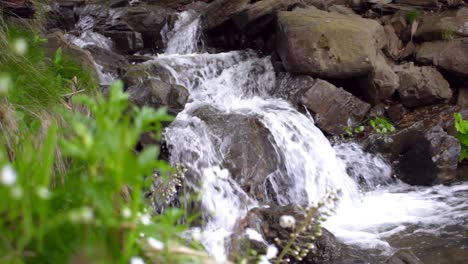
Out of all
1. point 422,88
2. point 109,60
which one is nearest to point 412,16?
point 422,88

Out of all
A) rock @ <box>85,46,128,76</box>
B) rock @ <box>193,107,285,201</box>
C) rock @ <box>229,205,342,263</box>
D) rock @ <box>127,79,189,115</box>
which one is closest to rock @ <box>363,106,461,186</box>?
rock @ <box>193,107,285,201</box>

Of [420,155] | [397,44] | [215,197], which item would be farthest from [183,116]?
[397,44]

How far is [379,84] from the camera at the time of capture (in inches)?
361

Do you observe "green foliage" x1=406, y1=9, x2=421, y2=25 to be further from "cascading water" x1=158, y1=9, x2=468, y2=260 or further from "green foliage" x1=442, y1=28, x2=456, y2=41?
"cascading water" x1=158, y1=9, x2=468, y2=260

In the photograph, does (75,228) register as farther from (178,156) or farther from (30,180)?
(178,156)

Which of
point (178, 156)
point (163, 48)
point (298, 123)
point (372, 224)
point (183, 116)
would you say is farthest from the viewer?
point (163, 48)

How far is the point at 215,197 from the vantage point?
621 centimetres

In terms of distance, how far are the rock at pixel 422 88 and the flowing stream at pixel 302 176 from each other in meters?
1.69

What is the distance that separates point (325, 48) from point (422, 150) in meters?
2.19

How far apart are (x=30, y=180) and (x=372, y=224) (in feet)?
17.1

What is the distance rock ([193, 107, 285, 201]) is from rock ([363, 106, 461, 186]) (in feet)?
6.59

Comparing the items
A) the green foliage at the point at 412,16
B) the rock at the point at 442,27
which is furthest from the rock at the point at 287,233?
the green foliage at the point at 412,16

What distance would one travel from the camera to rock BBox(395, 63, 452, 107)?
9.27m

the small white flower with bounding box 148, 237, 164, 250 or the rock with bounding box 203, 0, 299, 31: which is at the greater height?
the small white flower with bounding box 148, 237, 164, 250
